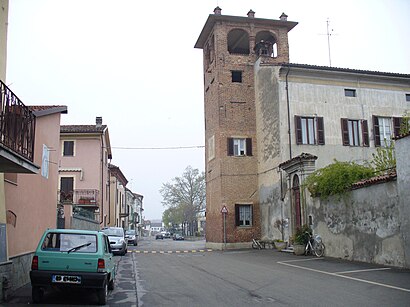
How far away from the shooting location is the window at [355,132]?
29.5 metres

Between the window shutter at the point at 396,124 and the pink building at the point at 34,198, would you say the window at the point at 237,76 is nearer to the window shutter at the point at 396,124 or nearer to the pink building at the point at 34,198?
the window shutter at the point at 396,124

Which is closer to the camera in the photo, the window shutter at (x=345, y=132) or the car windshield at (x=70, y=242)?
the car windshield at (x=70, y=242)

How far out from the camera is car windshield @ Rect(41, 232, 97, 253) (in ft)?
30.8

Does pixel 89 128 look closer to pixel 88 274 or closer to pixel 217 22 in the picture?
pixel 217 22

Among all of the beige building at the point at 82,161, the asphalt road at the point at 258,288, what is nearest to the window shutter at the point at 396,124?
the asphalt road at the point at 258,288

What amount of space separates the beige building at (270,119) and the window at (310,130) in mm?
65

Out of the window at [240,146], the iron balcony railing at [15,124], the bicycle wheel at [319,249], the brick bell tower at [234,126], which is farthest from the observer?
the window at [240,146]

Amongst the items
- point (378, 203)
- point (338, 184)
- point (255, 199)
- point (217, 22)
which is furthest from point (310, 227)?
point (217, 22)

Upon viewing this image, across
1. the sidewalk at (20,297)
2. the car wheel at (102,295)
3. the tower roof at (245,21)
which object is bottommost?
the sidewalk at (20,297)

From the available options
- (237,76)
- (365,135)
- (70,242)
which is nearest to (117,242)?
(237,76)

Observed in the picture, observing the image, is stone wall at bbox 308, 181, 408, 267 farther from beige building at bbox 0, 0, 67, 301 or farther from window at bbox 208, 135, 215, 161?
window at bbox 208, 135, 215, 161

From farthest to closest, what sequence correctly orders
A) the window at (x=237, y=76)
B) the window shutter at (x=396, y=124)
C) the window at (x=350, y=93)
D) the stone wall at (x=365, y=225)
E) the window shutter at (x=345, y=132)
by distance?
1. the window at (x=237, y=76)
2. the window shutter at (x=396, y=124)
3. the window at (x=350, y=93)
4. the window shutter at (x=345, y=132)
5. the stone wall at (x=365, y=225)

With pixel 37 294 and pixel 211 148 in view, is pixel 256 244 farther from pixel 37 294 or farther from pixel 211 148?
pixel 37 294

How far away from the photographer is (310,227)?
21.5 metres
